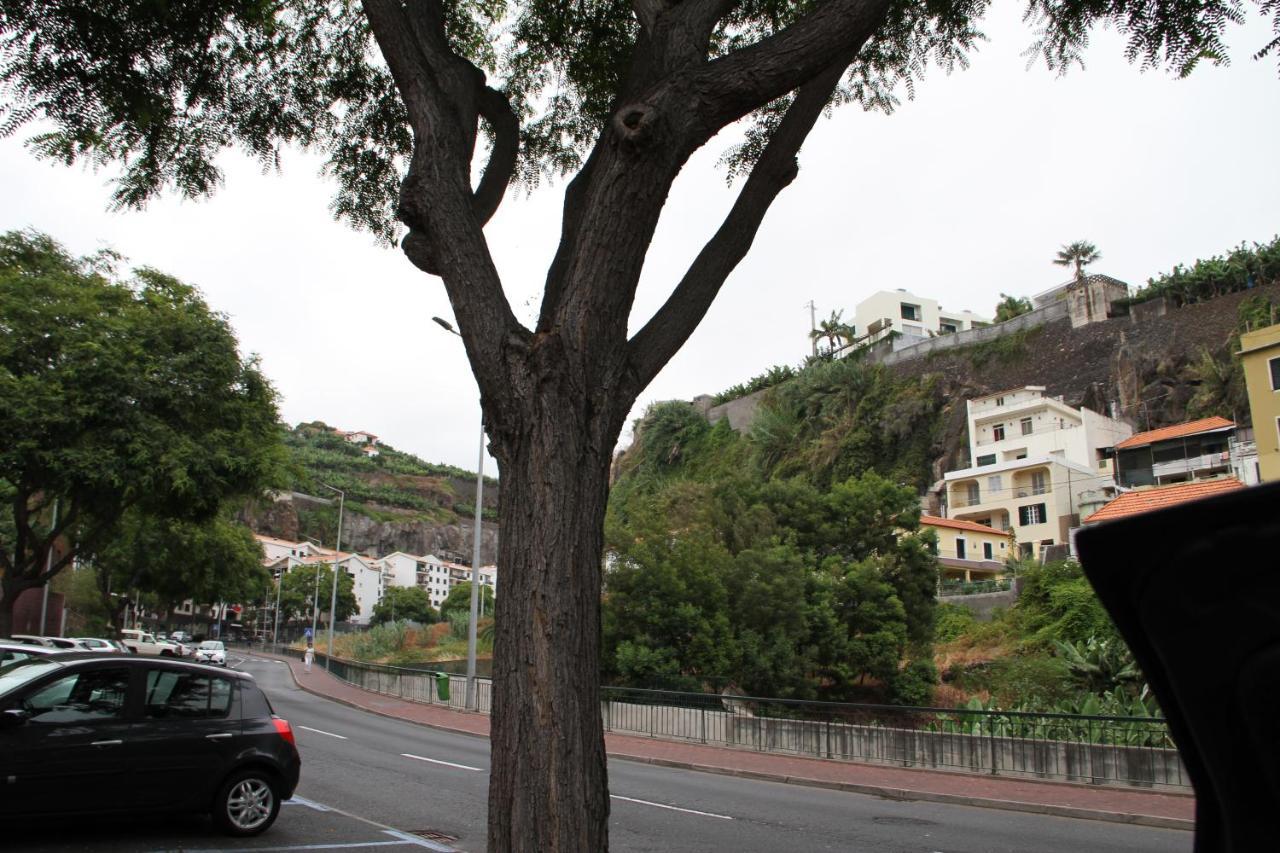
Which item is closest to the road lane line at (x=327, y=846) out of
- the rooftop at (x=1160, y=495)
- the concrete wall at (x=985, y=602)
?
the rooftop at (x=1160, y=495)

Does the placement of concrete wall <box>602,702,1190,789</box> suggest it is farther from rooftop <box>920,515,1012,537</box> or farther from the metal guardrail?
rooftop <box>920,515,1012,537</box>

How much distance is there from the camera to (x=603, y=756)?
4199 millimetres

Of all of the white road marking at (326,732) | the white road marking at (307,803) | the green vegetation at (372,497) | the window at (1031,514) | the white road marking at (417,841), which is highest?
the green vegetation at (372,497)

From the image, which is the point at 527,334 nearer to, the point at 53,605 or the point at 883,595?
the point at 883,595

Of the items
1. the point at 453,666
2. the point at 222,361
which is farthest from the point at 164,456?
the point at 453,666

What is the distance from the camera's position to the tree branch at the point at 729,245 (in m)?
4.92

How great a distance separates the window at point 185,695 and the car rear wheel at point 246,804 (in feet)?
2.00

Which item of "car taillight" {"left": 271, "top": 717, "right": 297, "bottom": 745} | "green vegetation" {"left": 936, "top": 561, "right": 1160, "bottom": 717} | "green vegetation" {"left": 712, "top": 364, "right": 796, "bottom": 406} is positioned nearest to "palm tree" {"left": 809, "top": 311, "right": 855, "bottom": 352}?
"green vegetation" {"left": 712, "top": 364, "right": 796, "bottom": 406}

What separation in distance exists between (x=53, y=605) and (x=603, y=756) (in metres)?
49.4

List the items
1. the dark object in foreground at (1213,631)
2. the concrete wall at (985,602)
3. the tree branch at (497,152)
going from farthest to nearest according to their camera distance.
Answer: the concrete wall at (985,602) → the tree branch at (497,152) → the dark object in foreground at (1213,631)

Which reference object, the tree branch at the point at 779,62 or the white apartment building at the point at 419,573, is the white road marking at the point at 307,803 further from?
the white apartment building at the point at 419,573

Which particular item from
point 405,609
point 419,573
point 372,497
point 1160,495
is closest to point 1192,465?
point 1160,495

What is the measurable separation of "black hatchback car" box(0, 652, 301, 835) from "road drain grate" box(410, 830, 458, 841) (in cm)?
132

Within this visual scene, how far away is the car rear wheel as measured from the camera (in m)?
8.34
